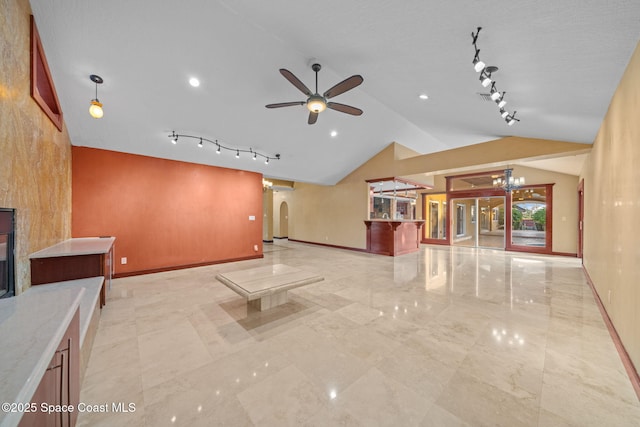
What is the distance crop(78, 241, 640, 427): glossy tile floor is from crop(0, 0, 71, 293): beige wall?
48.5 inches

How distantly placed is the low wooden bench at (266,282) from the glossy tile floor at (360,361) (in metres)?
0.18

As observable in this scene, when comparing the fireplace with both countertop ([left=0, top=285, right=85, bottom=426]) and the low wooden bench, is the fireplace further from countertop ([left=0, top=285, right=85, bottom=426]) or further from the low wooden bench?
the low wooden bench

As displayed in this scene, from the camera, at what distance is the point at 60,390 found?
1.15 meters

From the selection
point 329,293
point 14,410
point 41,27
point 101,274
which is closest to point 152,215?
point 101,274

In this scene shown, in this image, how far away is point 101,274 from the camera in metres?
3.01

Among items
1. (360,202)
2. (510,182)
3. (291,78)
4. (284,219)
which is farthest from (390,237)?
Answer: (284,219)

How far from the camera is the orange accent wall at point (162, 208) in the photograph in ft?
14.9

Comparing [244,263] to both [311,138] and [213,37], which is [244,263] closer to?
[311,138]

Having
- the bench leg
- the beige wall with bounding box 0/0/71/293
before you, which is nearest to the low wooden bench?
the bench leg

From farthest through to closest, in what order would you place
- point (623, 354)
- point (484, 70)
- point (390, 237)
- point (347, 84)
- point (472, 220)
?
point (472, 220) → point (390, 237) → point (347, 84) → point (484, 70) → point (623, 354)

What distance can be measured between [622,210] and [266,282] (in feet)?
12.9

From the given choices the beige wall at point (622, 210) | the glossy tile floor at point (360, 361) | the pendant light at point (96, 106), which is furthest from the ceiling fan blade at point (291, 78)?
the beige wall at point (622, 210)

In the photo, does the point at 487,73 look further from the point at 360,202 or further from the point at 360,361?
the point at 360,202

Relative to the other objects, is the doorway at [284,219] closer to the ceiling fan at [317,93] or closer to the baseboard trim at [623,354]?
the ceiling fan at [317,93]
